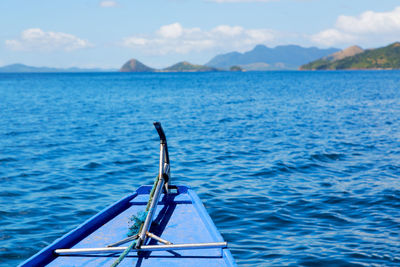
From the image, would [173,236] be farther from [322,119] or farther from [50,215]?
[322,119]

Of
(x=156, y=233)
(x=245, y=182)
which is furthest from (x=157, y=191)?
(x=245, y=182)

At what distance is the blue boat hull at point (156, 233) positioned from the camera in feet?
18.7

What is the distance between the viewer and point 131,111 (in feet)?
143

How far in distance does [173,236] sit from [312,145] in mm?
16233

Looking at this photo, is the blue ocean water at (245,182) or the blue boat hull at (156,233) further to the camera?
the blue ocean water at (245,182)

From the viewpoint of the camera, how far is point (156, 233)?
22.8ft

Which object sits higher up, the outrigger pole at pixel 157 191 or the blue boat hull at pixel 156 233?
the outrigger pole at pixel 157 191

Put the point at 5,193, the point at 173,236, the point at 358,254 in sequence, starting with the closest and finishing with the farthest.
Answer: the point at 173,236 < the point at 358,254 < the point at 5,193

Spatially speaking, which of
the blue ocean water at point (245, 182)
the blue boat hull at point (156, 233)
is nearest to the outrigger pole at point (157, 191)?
the blue boat hull at point (156, 233)

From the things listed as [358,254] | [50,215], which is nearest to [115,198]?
[50,215]

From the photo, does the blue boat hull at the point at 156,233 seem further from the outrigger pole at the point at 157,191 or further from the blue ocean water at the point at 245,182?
the blue ocean water at the point at 245,182

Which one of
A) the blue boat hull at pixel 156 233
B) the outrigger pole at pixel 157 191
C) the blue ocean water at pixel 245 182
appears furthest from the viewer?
the blue ocean water at pixel 245 182

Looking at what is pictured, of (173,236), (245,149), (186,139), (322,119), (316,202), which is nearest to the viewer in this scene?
(173,236)

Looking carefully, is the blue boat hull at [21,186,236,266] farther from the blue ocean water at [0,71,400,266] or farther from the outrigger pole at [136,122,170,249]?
the blue ocean water at [0,71,400,266]
